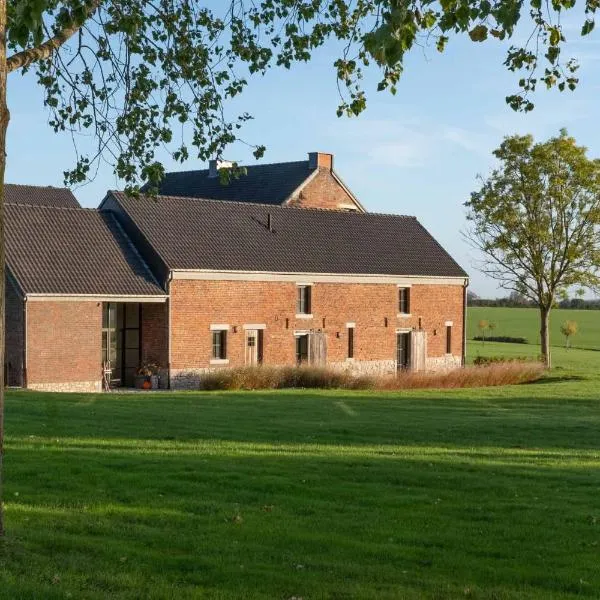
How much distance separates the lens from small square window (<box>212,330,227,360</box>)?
38062 mm

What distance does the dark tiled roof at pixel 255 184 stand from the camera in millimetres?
53800

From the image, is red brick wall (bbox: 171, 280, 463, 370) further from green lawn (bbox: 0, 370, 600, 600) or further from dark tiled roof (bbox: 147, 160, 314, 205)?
green lawn (bbox: 0, 370, 600, 600)

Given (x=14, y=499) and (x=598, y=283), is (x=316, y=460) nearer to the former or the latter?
(x=14, y=499)

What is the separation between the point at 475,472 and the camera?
14828 millimetres

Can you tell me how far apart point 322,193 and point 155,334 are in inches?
792

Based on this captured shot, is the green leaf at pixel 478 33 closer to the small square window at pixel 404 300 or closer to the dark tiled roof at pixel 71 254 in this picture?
the dark tiled roof at pixel 71 254

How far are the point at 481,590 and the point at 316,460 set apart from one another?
6.77 m

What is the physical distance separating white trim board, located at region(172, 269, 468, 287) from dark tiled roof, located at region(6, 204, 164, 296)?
5.57 ft

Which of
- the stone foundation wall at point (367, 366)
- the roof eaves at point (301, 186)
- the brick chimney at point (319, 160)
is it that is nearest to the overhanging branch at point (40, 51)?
the stone foundation wall at point (367, 366)

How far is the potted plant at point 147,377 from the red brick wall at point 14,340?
4.64 m

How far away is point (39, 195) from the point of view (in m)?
53.2

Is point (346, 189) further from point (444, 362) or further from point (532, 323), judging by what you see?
point (532, 323)

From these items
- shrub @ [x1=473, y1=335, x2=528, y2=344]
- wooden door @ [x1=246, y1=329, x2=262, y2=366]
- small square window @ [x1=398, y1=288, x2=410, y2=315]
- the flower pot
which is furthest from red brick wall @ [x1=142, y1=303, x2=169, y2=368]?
shrub @ [x1=473, y1=335, x2=528, y2=344]

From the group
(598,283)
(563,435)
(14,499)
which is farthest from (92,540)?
(598,283)
